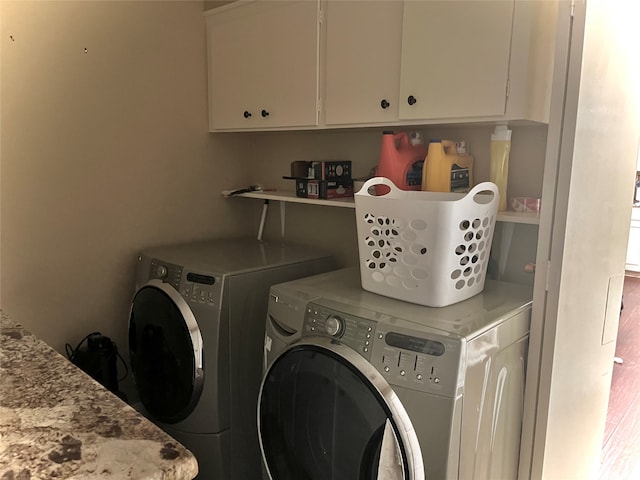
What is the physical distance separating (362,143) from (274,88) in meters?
0.45

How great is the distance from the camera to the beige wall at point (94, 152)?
6.81 feet

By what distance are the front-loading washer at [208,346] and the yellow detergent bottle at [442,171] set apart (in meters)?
0.65

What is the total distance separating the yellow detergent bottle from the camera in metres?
1.84

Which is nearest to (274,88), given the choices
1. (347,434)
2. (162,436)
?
(347,434)

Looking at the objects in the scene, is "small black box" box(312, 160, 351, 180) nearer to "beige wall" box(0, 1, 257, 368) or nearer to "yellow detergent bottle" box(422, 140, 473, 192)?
"yellow detergent bottle" box(422, 140, 473, 192)

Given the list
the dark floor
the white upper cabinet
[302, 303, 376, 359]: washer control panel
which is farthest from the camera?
the dark floor

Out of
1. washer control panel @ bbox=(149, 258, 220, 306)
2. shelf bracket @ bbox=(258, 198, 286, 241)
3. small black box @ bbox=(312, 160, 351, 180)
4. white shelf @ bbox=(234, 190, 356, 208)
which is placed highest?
small black box @ bbox=(312, 160, 351, 180)

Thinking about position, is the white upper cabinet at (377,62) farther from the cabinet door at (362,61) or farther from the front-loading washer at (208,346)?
the front-loading washer at (208,346)

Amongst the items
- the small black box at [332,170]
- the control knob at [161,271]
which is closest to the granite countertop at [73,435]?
the control knob at [161,271]

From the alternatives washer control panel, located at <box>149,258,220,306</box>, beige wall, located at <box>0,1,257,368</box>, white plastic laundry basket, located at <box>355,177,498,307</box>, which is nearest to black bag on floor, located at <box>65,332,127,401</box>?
beige wall, located at <box>0,1,257,368</box>

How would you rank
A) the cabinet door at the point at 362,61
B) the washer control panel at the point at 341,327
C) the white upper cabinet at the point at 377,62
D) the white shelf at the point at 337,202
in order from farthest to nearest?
the cabinet door at the point at 362,61 → the white shelf at the point at 337,202 → the white upper cabinet at the point at 377,62 → the washer control panel at the point at 341,327

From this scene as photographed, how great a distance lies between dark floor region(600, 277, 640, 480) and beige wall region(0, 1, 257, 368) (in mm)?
2188

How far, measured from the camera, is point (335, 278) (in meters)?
1.84

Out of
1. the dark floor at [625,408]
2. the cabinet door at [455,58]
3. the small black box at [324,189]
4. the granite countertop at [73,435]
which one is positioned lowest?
the dark floor at [625,408]
